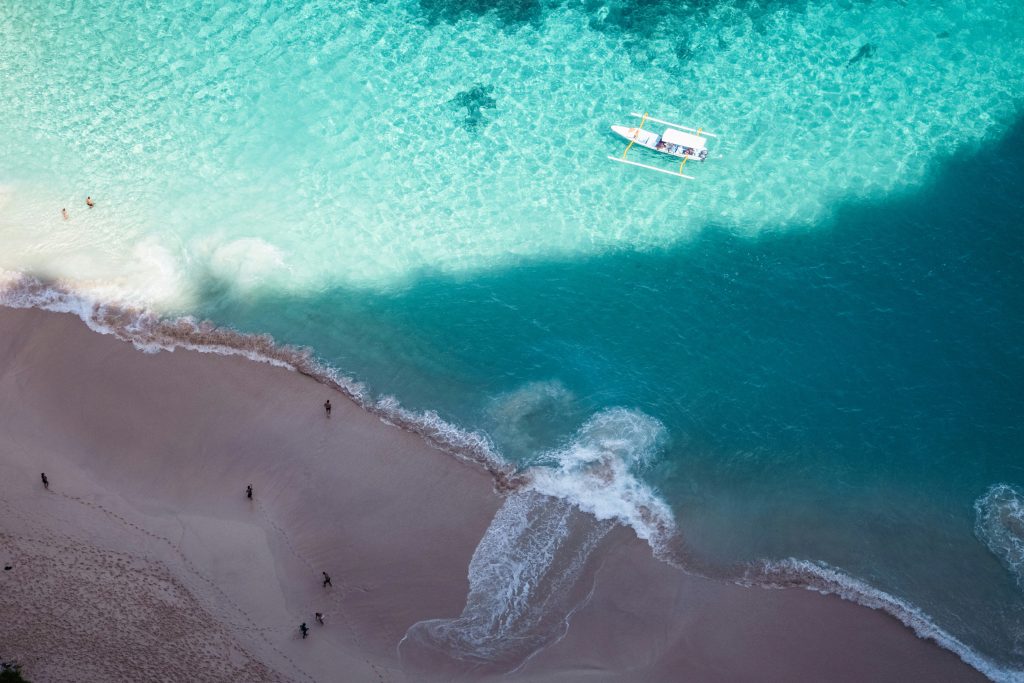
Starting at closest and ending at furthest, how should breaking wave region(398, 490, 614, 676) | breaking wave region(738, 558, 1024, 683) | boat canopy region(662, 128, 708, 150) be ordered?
1. breaking wave region(398, 490, 614, 676)
2. breaking wave region(738, 558, 1024, 683)
3. boat canopy region(662, 128, 708, 150)

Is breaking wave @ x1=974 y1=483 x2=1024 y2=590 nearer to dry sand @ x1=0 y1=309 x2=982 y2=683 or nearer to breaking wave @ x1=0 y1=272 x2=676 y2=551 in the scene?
dry sand @ x1=0 y1=309 x2=982 y2=683

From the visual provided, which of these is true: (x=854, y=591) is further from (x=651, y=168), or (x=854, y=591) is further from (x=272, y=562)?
(x=651, y=168)

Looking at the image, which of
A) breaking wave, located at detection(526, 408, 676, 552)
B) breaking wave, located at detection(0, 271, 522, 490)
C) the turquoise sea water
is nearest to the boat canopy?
the turquoise sea water

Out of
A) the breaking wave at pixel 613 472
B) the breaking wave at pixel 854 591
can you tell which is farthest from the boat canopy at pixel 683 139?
the breaking wave at pixel 854 591

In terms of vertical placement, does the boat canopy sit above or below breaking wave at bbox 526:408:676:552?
above

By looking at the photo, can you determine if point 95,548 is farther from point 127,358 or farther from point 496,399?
point 496,399

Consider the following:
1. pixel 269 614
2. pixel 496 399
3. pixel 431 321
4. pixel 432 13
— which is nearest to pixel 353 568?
pixel 269 614

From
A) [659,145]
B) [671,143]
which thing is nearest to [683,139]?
[671,143]
